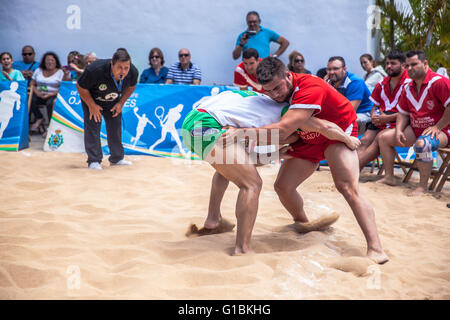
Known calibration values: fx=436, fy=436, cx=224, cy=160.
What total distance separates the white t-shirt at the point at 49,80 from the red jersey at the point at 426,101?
5.73 metres

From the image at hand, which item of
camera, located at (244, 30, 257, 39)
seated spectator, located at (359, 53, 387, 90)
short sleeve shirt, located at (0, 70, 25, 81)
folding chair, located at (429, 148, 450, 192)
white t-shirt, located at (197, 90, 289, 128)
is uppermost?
camera, located at (244, 30, 257, 39)

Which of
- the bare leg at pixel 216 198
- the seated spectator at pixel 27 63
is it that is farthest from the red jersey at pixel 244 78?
the seated spectator at pixel 27 63

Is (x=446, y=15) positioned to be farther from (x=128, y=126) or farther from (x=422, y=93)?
(x=128, y=126)

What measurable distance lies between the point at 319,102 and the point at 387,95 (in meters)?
3.23

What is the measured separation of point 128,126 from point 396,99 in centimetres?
383

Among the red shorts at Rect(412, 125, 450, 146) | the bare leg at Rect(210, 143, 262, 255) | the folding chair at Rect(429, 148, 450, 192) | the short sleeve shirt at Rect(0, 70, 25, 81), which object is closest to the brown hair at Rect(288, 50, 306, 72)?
the red shorts at Rect(412, 125, 450, 146)

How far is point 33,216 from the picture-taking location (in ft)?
11.5

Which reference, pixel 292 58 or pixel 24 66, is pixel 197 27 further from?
pixel 24 66

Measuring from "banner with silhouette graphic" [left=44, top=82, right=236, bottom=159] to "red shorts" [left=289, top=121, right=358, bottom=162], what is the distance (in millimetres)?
3488

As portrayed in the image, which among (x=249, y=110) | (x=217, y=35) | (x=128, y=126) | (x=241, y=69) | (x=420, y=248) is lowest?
(x=420, y=248)

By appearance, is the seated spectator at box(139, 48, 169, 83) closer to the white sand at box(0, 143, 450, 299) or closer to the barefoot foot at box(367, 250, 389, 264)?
the white sand at box(0, 143, 450, 299)

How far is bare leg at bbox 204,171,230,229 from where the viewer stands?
332cm
